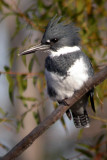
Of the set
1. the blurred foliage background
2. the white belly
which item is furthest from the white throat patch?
the blurred foliage background

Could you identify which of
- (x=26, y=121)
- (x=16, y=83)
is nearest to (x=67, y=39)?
(x=16, y=83)

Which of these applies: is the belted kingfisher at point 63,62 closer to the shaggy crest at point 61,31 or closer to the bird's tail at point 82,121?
the shaggy crest at point 61,31

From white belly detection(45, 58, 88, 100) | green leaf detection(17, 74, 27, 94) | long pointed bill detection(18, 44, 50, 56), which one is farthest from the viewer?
green leaf detection(17, 74, 27, 94)

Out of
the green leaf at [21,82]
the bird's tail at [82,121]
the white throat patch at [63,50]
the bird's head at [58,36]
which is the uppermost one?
the bird's head at [58,36]

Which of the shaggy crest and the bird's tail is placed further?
the bird's tail

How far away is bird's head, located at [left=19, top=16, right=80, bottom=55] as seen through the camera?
2803 mm

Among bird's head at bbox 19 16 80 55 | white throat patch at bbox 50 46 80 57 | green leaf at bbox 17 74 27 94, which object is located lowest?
green leaf at bbox 17 74 27 94

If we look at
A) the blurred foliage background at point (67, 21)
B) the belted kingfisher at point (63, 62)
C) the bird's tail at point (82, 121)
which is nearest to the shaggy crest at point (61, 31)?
the belted kingfisher at point (63, 62)

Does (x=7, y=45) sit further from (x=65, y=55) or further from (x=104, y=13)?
(x=65, y=55)

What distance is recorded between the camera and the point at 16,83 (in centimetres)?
315

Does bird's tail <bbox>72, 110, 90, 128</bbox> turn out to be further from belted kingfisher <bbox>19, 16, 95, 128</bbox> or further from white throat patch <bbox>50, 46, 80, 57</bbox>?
white throat patch <bbox>50, 46, 80, 57</bbox>

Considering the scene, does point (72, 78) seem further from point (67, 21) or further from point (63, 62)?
point (67, 21)

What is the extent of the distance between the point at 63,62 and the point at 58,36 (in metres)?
0.24

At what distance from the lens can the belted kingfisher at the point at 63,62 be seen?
2631 mm
